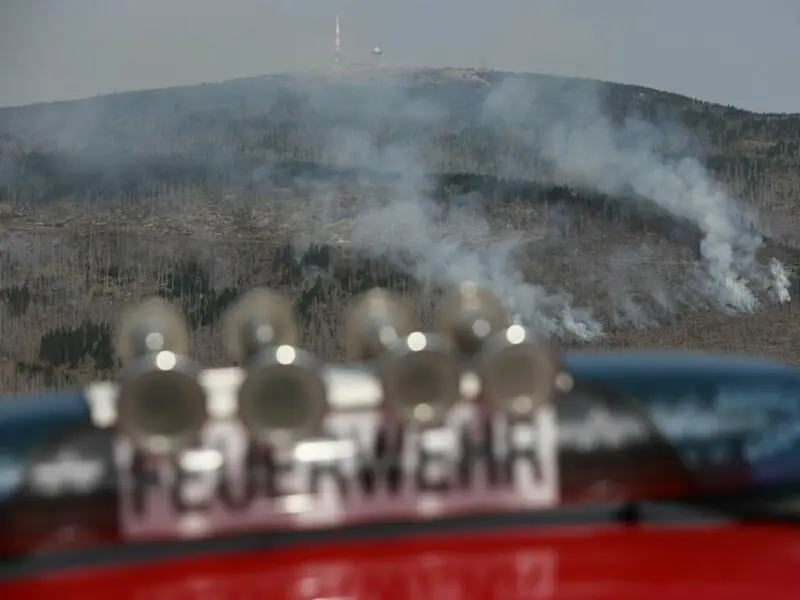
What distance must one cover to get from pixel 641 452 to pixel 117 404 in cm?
85

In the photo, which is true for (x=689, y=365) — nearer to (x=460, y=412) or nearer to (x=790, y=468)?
(x=790, y=468)

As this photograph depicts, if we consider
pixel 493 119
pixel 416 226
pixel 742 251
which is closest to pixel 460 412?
pixel 416 226

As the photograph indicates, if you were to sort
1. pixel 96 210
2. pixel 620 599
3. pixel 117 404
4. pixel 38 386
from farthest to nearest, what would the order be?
pixel 96 210
pixel 38 386
pixel 117 404
pixel 620 599

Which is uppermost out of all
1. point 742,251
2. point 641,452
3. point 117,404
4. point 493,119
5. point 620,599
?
point 493,119

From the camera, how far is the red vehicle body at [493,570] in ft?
4.67

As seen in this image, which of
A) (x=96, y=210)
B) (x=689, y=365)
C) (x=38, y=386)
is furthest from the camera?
(x=96, y=210)

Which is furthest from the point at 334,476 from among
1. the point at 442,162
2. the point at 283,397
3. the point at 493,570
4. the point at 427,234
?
the point at 442,162

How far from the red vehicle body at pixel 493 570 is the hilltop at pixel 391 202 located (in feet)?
18.4

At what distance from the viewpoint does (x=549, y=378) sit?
1.64 metres

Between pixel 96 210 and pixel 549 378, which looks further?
pixel 96 210

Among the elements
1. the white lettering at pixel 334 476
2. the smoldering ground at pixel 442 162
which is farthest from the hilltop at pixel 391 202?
the white lettering at pixel 334 476

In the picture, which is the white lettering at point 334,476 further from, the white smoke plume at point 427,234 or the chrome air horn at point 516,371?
the white smoke plume at point 427,234

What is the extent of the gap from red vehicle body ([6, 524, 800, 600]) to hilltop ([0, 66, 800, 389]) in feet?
18.4

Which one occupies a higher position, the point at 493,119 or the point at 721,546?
the point at 493,119
